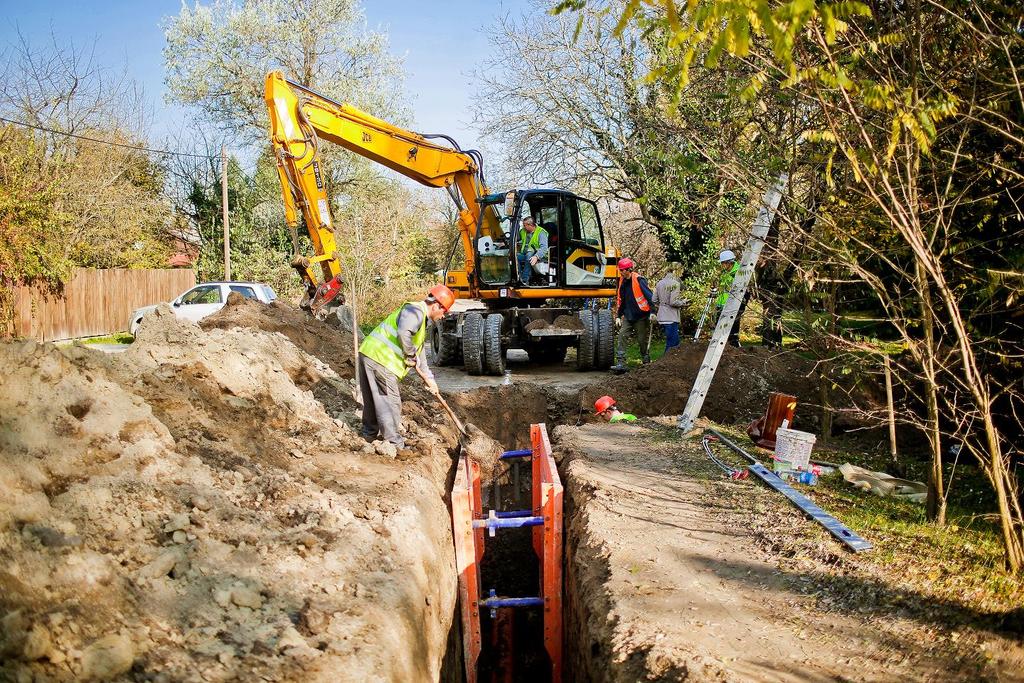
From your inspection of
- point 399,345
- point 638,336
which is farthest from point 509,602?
point 638,336

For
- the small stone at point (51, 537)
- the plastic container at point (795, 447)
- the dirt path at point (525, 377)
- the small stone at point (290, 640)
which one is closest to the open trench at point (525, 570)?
the dirt path at point (525, 377)

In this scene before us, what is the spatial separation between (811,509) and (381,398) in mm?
3965

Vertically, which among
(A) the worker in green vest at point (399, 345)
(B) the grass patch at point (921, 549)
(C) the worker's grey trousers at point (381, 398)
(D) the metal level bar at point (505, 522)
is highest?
(A) the worker in green vest at point (399, 345)

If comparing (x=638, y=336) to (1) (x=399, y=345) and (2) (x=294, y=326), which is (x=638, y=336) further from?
(1) (x=399, y=345)

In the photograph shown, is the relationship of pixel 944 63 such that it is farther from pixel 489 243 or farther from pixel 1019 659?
Result: pixel 489 243

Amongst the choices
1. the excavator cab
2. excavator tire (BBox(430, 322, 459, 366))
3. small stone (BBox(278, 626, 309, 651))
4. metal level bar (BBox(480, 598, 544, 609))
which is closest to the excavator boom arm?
the excavator cab

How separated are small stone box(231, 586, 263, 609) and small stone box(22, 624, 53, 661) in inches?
36.1

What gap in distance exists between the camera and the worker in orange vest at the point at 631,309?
12.1 meters

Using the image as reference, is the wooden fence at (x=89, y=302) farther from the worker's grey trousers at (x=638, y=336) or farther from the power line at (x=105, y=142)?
the worker's grey trousers at (x=638, y=336)

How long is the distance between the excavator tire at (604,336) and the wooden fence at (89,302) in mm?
12845

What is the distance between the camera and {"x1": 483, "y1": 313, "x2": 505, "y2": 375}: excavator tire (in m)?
12.1

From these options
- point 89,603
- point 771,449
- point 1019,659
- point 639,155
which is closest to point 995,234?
point 771,449

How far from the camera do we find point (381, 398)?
732 cm

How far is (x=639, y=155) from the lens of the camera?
1455cm
